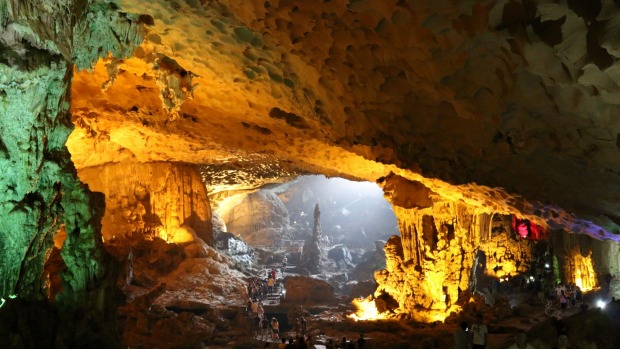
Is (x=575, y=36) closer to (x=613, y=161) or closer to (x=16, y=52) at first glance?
(x=613, y=161)

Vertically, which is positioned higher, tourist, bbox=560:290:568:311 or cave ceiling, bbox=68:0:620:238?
cave ceiling, bbox=68:0:620:238

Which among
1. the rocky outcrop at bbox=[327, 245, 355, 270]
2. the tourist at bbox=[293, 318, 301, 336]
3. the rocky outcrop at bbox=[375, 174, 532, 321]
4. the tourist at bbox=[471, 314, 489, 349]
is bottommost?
the tourist at bbox=[293, 318, 301, 336]

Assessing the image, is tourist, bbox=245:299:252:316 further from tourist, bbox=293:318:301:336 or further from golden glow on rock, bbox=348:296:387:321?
golden glow on rock, bbox=348:296:387:321

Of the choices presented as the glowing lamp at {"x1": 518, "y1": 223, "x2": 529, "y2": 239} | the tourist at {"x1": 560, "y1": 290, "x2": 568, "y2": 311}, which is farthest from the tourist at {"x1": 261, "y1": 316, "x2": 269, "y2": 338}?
the glowing lamp at {"x1": 518, "y1": 223, "x2": 529, "y2": 239}

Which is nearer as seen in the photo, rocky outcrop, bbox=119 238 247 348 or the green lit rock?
the green lit rock

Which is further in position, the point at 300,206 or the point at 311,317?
the point at 300,206

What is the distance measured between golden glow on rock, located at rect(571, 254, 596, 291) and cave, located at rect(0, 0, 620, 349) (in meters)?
3.72

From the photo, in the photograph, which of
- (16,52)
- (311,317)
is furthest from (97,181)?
(16,52)

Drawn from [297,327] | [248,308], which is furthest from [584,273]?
[248,308]

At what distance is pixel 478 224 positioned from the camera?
13734 mm

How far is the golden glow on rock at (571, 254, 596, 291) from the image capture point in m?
18.8

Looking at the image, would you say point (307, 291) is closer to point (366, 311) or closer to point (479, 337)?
point (366, 311)

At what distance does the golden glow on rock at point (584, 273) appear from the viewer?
18.8 metres

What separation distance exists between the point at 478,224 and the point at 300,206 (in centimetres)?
3392
